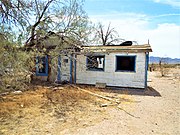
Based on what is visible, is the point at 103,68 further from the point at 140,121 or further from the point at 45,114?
the point at 140,121

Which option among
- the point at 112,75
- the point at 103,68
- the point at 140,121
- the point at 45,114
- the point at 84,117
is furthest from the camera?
the point at 103,68

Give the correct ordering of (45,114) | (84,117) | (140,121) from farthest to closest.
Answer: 1. (45,114)
2. (84,117)
3. (140,121)

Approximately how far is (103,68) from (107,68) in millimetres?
346

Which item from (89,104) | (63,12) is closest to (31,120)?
(89,104)

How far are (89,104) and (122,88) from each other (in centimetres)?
500

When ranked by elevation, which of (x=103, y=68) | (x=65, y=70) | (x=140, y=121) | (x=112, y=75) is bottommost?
(x=140, y=121)

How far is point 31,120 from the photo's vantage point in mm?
5523

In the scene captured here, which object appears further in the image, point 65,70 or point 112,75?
point 65,70

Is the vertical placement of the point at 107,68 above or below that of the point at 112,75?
above

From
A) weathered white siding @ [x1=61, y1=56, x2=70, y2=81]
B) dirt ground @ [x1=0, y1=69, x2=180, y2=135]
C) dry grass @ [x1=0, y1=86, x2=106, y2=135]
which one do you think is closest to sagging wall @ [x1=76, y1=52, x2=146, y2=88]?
weathered white siding @ [x1=61, y1=56, x2=70, y2=81]

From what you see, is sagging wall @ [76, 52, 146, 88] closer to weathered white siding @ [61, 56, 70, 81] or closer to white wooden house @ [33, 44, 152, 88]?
white wooden house @ [33, 44, 152, 88]

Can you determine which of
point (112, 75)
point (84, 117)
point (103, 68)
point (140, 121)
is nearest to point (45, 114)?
point (84, 117)

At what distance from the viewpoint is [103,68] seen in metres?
12.9

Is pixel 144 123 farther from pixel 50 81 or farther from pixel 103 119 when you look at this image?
pixel 50 81
